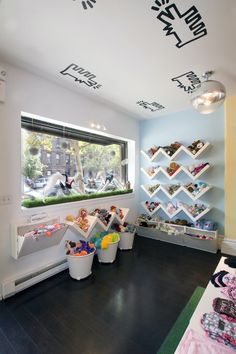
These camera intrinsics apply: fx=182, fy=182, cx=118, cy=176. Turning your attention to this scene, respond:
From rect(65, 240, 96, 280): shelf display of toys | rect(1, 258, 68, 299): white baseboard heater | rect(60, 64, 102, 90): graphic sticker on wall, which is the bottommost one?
rect(1, 258, 68, 299): white baseboard heater

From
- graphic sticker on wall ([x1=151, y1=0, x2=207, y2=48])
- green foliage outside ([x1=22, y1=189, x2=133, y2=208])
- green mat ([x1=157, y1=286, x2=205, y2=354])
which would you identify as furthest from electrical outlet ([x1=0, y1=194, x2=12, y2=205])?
graphic sticker on wall ([x1=151, y1=0, x2=207, y2=48])

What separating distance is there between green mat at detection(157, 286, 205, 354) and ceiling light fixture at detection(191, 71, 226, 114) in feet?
6.69

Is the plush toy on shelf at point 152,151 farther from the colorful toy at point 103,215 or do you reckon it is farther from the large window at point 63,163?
the colorful toy at point 103,215

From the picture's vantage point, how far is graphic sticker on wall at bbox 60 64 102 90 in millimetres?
2049

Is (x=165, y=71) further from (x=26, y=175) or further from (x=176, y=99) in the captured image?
(x=26, y=175)

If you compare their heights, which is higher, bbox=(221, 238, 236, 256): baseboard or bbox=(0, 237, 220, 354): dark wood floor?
bbox=(221, 238, 236, 256): baseboard

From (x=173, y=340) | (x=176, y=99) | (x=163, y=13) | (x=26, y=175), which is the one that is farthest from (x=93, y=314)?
(x=176, y=99)

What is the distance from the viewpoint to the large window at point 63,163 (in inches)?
93.1

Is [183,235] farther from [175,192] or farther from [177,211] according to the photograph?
[175,192]

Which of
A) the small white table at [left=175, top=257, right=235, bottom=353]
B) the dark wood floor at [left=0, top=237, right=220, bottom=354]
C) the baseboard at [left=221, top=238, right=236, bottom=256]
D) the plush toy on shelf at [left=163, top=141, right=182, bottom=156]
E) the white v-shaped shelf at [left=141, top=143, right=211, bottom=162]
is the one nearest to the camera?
the small white table at [left=175, top=257, right=235, bottom=353]

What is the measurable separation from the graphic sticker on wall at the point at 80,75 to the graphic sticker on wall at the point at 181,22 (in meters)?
0.98

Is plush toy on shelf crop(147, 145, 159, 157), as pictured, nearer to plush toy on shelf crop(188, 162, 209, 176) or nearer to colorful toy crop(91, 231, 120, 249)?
plush toy on shelf crop(188, 162, 209, 176)

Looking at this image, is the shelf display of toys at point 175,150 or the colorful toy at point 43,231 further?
the shelf display of toys at point 175,150

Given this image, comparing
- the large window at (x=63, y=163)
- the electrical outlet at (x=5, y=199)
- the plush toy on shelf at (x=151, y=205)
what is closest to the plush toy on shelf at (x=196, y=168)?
the plush toy on shelf at (x=151, y=205)
